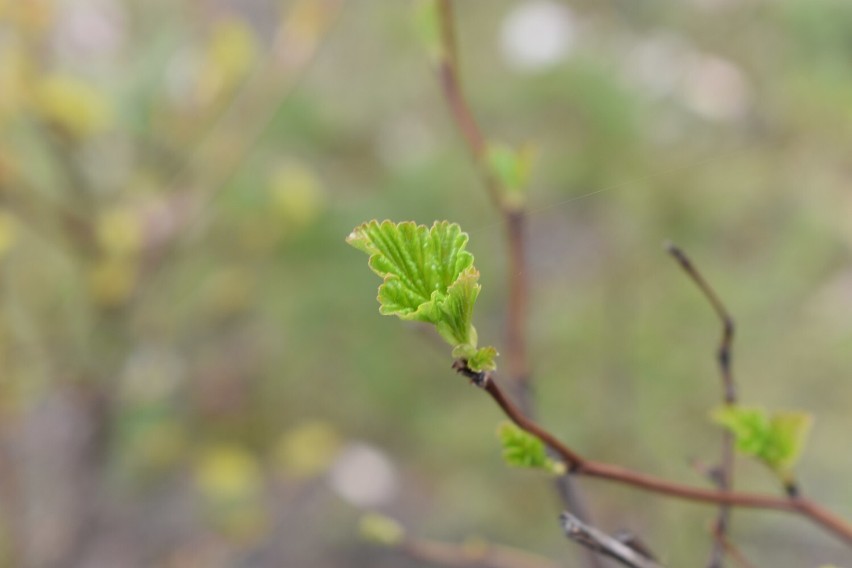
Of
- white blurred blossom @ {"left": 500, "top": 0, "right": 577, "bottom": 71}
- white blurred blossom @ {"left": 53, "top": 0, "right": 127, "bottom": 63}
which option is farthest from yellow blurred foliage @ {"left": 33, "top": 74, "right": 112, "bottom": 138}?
white blurred blossom @ {"left": 500, "top": 0, "right": 577, "bottom": 71}

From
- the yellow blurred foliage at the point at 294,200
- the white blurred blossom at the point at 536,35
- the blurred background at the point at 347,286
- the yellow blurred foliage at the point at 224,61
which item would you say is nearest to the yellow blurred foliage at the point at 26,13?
the blurred background at the point at 347,286

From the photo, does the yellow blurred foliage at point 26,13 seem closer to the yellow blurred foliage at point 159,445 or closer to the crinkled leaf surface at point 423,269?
the yellow blurred foliage at point 159,445

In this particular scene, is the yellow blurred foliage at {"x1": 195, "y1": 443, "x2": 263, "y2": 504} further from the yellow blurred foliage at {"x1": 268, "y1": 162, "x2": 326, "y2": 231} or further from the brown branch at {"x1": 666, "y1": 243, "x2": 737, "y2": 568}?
the brown branch at {"x1": 666, "y1": 243, "x2": 737, "y2": 568}

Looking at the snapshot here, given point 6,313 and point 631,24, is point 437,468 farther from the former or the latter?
point 631,24

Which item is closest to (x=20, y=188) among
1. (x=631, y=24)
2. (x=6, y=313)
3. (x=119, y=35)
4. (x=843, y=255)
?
(x=6, y=313)

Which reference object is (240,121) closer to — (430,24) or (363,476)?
(363,476)

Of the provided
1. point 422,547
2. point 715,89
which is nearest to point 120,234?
point 422,547

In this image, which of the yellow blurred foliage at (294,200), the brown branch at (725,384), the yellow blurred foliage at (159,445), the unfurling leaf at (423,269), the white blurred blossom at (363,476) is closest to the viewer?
the unfurling leaf at (423,269)

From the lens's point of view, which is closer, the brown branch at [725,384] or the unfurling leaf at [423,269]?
the unfurling leaf at [423,269]
